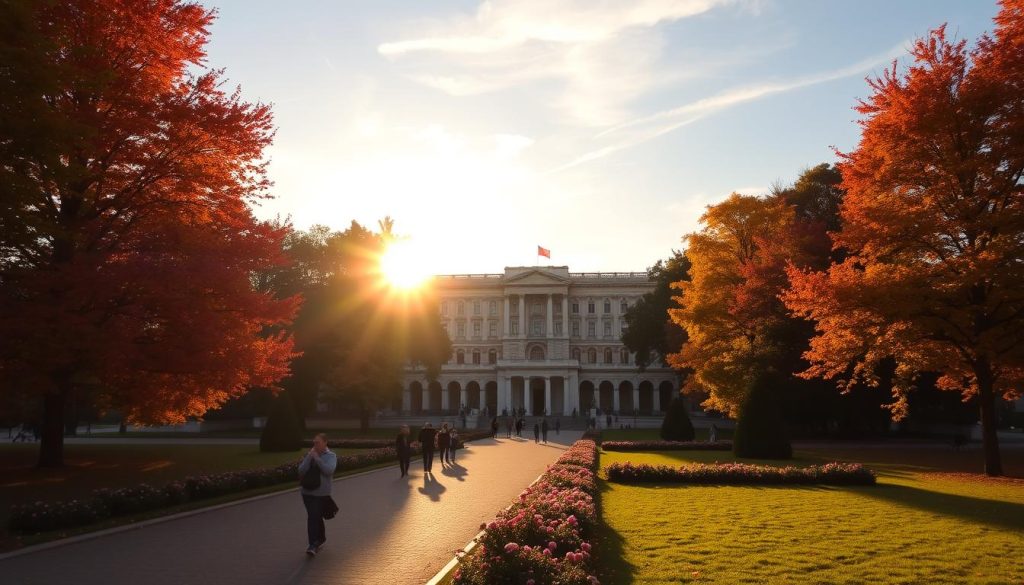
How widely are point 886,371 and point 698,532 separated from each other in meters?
27.5

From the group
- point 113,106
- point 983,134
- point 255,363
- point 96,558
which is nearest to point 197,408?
point 255,363

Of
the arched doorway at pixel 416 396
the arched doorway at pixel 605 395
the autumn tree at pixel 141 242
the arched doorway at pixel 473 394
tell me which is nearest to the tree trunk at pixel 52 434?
the autumn tree at pixel 141 242

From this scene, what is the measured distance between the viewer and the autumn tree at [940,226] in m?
20.2

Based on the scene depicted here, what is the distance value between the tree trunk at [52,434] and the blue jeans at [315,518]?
1465cm

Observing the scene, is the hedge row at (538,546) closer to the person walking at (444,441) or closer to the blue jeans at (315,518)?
the blue jeans at (315,518)

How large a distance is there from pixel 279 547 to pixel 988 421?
68.9 ft

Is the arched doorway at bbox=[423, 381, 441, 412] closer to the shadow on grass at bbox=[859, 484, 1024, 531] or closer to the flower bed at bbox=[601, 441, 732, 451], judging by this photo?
the flower bed at bbox=[601, 441, 732, 451]

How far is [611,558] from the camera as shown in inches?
384

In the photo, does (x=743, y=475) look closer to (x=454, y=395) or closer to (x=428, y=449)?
(x=428, y=449)

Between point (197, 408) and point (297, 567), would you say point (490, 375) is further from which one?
point (297, 567)

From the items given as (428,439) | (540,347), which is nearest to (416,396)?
(540,347)

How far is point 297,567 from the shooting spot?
9.47 meters

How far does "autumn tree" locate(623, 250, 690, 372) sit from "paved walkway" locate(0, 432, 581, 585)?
37.0 metres

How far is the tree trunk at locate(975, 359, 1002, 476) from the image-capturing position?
2134 centimetres
